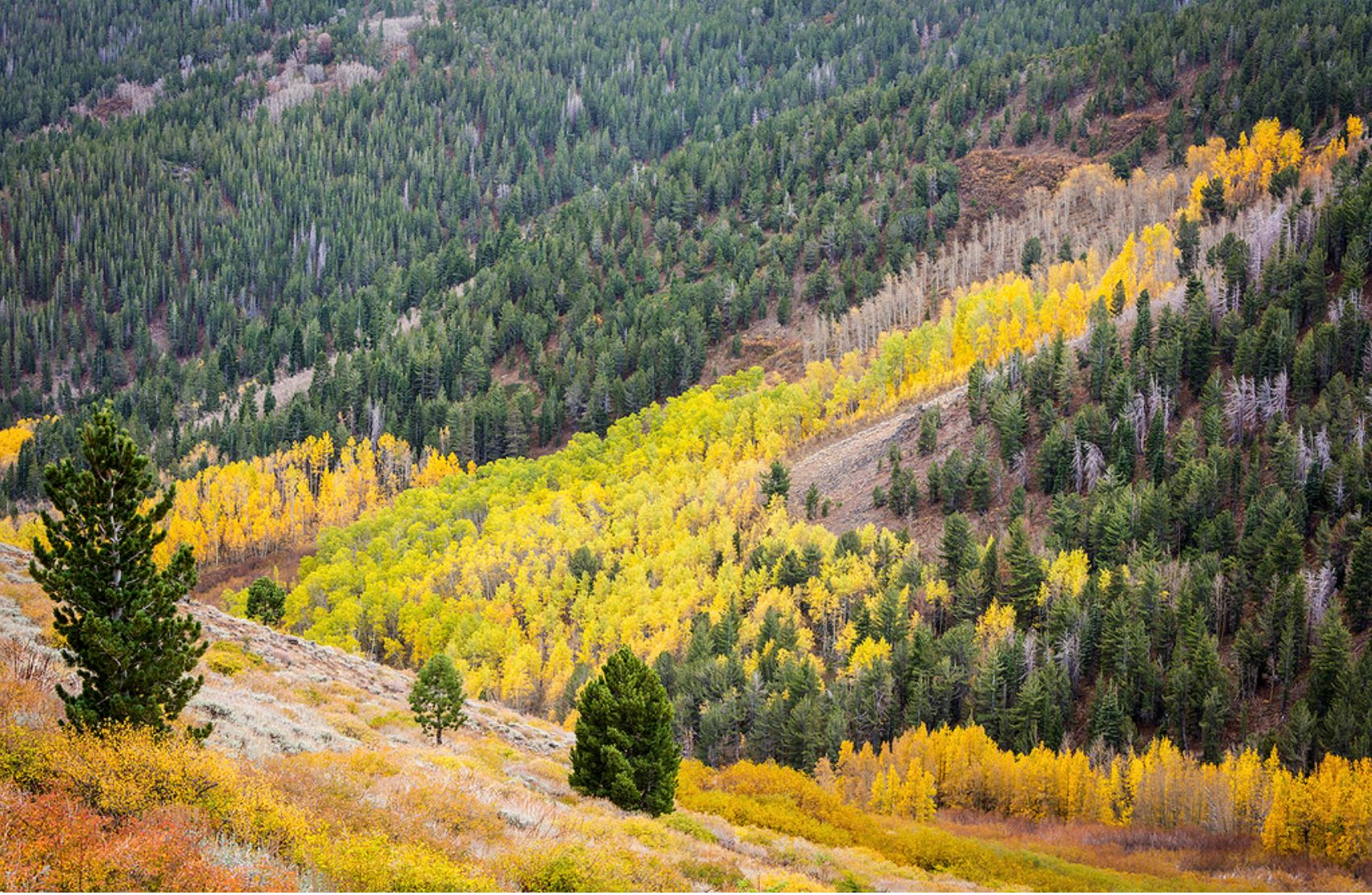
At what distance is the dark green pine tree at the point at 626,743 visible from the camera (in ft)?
152

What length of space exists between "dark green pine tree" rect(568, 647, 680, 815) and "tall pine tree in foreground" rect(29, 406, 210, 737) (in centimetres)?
2069

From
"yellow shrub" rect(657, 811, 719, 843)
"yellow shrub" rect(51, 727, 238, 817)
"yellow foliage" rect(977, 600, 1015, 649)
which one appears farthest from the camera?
"yellow foliage" rect(977, 600, 1015, 649)

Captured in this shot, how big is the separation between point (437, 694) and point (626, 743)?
14.2 m

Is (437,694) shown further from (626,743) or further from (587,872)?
(587,872)

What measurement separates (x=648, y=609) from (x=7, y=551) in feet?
255

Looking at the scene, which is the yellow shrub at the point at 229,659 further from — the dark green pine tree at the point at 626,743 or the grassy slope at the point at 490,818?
the dark green pine tree at the point at 626,743

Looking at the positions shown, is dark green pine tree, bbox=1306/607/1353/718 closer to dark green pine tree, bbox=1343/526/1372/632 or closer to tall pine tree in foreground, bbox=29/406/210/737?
dark green pine tree, bbox=1343/526/1372/632

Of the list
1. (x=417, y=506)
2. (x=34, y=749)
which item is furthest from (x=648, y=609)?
(x=34, y=749)

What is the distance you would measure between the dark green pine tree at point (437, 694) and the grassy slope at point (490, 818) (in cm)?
118

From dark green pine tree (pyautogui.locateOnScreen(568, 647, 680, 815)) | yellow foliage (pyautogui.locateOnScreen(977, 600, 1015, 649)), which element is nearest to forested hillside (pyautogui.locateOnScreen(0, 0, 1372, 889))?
dark green pine tree (pyautogui.locateOnScreen(568, 647, 680, 815))

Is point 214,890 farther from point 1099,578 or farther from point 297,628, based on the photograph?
point 297,628

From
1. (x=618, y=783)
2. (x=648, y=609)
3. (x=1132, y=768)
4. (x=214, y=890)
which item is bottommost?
(x=648, y=609)

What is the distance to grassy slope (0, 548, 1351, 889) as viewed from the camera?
2825 cm

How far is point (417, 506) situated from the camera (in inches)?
6924
